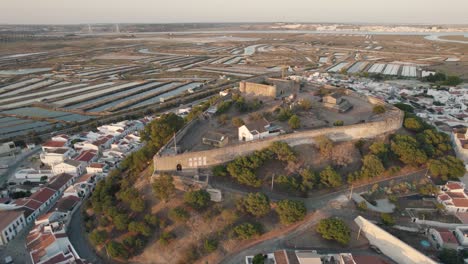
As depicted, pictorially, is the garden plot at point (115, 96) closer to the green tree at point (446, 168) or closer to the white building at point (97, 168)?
the white building at point (97, 168)

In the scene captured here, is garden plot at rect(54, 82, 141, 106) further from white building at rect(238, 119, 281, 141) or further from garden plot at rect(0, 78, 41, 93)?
white building at rect(238, 119, 281, 141)

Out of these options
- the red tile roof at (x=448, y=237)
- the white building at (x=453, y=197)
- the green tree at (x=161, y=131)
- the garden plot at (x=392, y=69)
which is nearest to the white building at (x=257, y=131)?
the green tree at (x=161, y=131)

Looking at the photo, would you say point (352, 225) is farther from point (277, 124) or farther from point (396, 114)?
point (396, 114)

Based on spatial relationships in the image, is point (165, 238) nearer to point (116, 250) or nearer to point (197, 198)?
point (116, 250)

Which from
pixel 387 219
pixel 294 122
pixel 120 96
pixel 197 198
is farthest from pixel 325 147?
pixel 120 96

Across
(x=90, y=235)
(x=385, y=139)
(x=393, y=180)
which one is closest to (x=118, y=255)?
(x=90, y=235)

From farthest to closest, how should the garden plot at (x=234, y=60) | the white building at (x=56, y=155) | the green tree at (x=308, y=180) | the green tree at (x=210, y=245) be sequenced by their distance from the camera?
the garden plot at (x=234, y=60)
the white building at (x=56, y=155)
the green tree at (x=308, y=180)
the green tree at (x=210, y=245)
